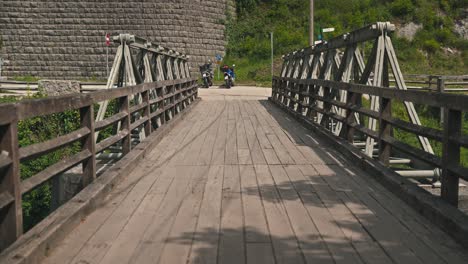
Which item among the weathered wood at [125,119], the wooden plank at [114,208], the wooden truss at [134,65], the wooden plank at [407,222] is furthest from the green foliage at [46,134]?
the wooden plank at [407,222]

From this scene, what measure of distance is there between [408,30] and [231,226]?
3995cm

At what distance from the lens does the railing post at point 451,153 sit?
4512 mm

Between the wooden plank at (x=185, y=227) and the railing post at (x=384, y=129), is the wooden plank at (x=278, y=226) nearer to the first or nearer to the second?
the wooden plank at (x=185, y=227)

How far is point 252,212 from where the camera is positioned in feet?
16.0

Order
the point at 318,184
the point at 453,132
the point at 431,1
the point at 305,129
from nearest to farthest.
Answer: the point at 453,132 < the point at 318,184 < the point at 305,129 < the point at 431,1

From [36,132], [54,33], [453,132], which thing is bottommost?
[36,132]

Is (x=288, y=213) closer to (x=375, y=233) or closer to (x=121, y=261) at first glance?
(x=375, y=233)

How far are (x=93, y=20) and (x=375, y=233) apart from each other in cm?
3742

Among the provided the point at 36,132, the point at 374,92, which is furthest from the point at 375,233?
the point at 36,132

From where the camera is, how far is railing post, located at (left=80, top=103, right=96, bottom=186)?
5367mm

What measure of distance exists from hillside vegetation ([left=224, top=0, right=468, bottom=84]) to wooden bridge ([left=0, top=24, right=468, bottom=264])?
1134 inches

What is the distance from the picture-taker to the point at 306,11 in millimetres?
43781

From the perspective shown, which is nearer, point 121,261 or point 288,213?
point 121,261

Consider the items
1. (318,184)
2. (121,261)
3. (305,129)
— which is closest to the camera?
(121,261)
